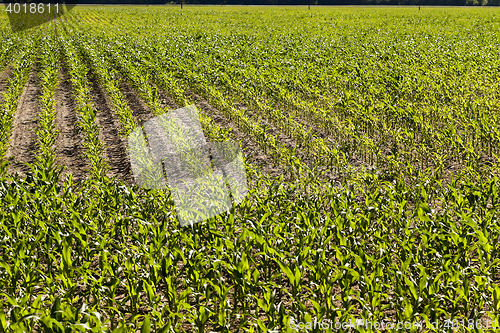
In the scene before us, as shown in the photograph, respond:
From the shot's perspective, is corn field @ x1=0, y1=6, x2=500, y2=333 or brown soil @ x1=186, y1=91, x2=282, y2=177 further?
brown soil @ x1=186, y1=91, x2=282, y2=177

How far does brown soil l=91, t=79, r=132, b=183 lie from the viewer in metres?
7.98

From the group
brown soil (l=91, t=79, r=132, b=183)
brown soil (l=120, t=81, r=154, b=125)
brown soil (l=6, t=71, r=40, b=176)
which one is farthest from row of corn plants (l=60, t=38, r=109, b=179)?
brown soil (l=120, t=81, r=154, b=125)

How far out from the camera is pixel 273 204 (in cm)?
567

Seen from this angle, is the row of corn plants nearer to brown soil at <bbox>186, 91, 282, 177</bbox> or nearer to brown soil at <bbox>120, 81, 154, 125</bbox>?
brown soil at <bbox>120, 81, 154, 125</bbox>

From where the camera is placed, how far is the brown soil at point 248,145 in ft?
25.8

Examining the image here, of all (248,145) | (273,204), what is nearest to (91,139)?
(248,145)

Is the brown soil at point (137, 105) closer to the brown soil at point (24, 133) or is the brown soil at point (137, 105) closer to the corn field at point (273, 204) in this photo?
the corn field at point (273, 204)

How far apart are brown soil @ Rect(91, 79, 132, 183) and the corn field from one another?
0.23 feet

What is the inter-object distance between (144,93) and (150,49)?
8.00 meters

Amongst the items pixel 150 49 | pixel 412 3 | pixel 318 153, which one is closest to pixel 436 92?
pixel 318 153

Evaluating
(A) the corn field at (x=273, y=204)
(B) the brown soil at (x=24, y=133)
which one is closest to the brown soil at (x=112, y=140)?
(A) the corn field at (x=273, y=204)

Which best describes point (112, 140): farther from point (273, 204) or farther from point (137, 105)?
point (273, 204)

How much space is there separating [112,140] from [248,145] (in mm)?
3194

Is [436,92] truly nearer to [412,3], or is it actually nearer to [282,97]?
[282,97]
